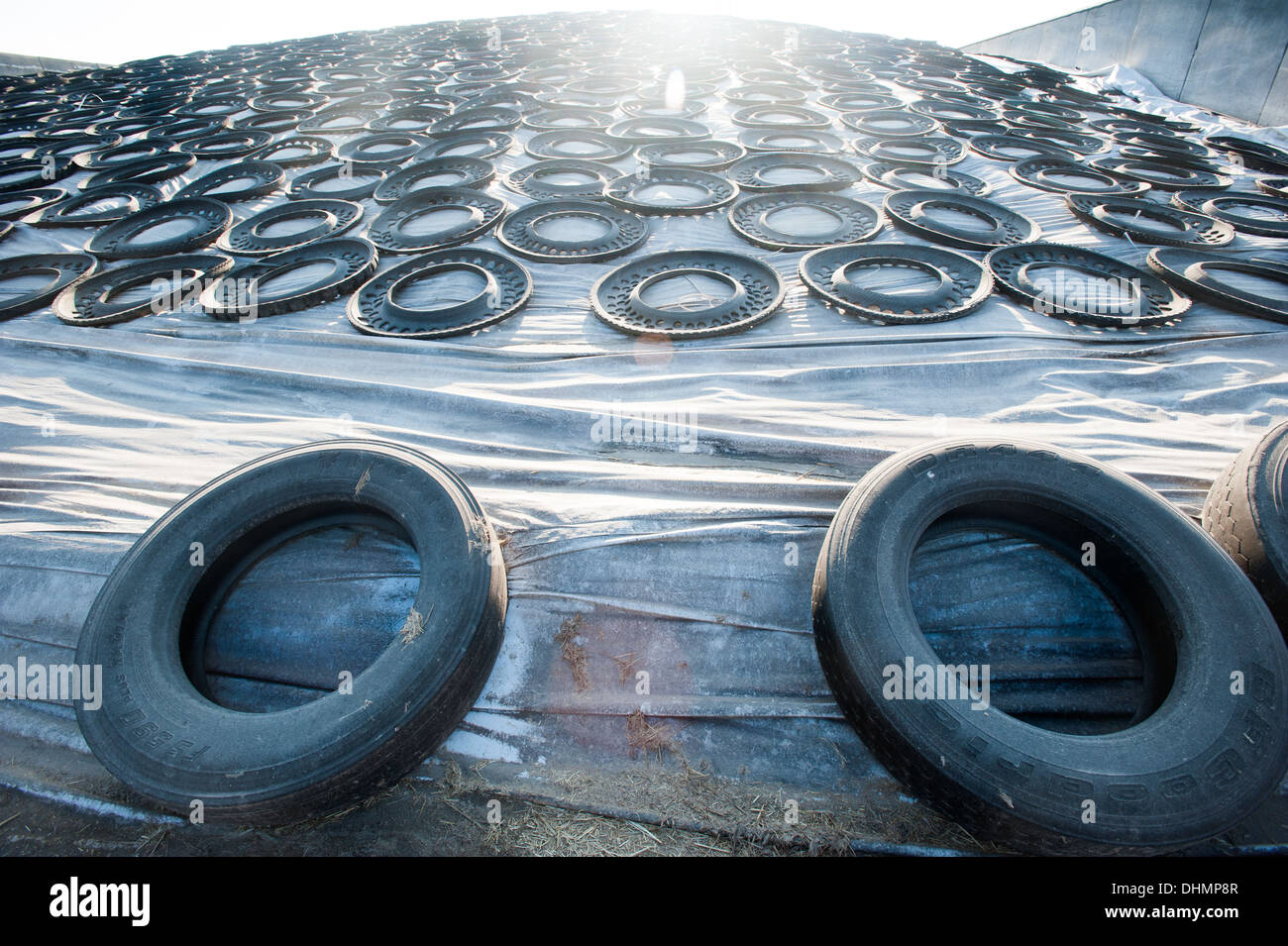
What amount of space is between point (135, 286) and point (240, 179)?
3.65 meters

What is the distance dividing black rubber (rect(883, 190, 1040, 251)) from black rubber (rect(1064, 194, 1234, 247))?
62 centimetres

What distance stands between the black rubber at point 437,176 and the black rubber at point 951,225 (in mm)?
4856

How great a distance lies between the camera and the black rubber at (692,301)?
414 centimetres

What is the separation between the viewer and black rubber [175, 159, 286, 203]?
267 inches

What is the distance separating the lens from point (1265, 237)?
5.54 metres

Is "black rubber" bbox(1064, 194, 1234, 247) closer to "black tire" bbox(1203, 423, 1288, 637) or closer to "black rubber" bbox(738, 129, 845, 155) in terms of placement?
"black rubber" bbox(738, 129, 845, 155)

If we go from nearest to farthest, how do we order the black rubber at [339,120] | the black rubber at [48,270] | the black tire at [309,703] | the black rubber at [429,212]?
the black tire at [309,703]
the black rubber at [48,270]
the black rubber at [429,212]
the black rubber at [339,120]

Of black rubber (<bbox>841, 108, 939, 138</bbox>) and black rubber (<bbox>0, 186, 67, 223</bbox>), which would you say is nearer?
black rubber (<bbox>0, 186, 67, 223</bbox>)

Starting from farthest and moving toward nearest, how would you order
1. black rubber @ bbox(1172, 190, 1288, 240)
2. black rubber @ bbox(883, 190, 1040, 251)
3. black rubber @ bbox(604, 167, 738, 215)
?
black rubber @ bbox(604, 167, 738, 215) → black rubber @ bbox(1172, 190, 1288, 240) → black rubber @ bbox(883, 190, 1040, 251)

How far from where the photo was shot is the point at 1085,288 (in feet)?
14.7

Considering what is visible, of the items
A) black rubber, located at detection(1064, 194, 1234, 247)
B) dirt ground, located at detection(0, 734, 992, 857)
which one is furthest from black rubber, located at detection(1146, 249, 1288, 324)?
dirt ground, located at detection(0, 734, 992, 857)

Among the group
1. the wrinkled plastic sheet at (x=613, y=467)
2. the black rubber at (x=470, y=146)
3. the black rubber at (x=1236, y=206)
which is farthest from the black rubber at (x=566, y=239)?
the black rubber at (x=1236, y=206)

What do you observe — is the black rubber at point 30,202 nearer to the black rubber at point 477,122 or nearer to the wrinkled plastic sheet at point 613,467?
the wrinkled plastic sheet at point 613,467

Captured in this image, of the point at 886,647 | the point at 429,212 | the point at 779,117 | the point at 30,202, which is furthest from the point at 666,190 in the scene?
the point at 30,202
